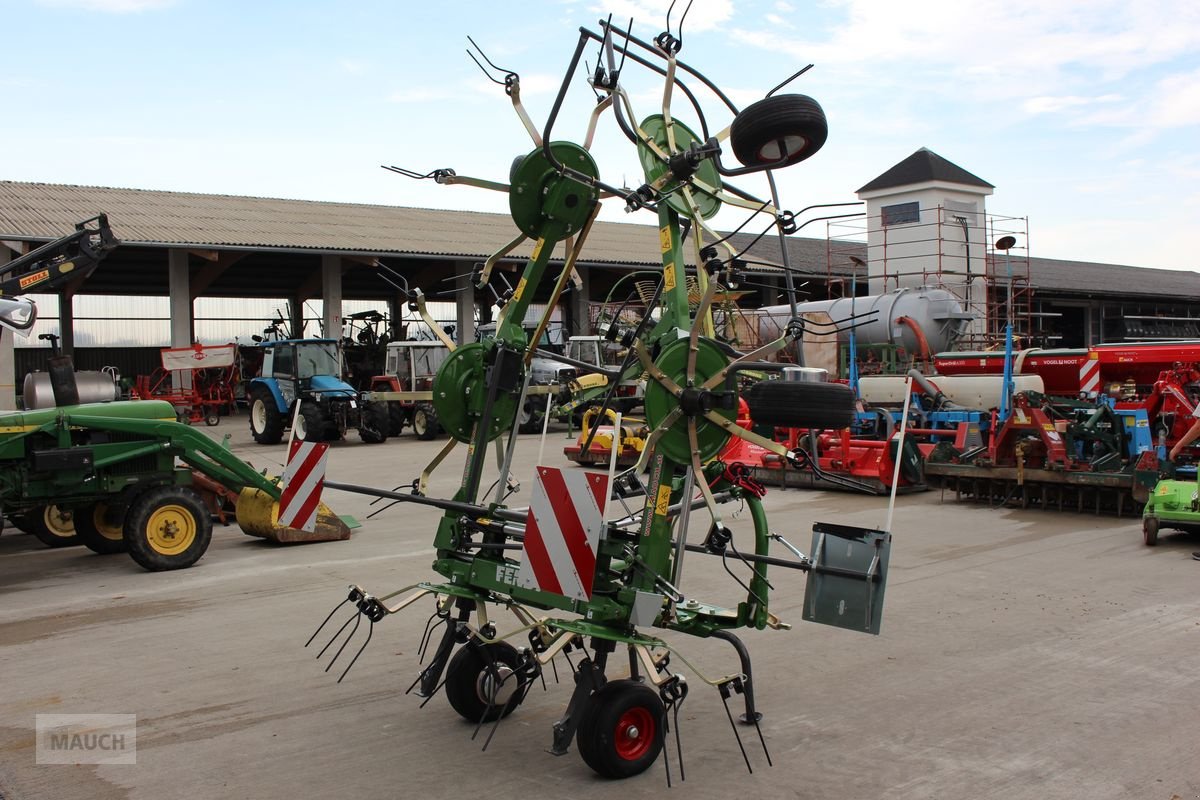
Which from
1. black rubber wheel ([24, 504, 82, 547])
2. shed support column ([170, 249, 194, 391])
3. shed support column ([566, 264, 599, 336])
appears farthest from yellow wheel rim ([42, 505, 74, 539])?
shed support column ([566, 264, 599, 336])

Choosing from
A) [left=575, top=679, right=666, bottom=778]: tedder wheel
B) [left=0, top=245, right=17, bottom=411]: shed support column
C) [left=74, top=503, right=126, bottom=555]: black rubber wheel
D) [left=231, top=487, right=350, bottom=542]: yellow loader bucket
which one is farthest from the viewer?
[left=0, top=245, right=17, bottom=411]: shed support column

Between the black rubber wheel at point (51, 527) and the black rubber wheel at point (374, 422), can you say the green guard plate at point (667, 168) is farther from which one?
the black rubber wheel at point (374, 422)

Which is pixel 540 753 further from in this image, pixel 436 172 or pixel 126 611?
pixel 126 611

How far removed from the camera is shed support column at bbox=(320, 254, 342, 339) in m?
29.6

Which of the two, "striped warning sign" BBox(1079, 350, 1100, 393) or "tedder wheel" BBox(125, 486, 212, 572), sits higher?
"striped warning sign" BBox(1079, 350, 1100, 393)

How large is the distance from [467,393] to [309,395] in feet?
54.7

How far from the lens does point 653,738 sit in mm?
4590

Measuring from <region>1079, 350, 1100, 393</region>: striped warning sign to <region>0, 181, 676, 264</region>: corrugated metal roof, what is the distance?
59.9ft

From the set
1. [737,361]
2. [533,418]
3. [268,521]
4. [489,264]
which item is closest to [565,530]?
[737,361]

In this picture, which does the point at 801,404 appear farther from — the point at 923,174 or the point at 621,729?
the point at 923,174

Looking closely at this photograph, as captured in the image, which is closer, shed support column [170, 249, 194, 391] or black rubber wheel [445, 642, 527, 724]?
black rubber wheel [445, 642, 527, 724]

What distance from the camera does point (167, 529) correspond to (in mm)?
9445

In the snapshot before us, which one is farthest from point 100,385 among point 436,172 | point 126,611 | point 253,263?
point 253,263

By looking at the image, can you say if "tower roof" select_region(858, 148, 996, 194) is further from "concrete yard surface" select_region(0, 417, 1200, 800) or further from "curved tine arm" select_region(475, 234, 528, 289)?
"curved tine arm" select_region(475, 234, 528, 289)
